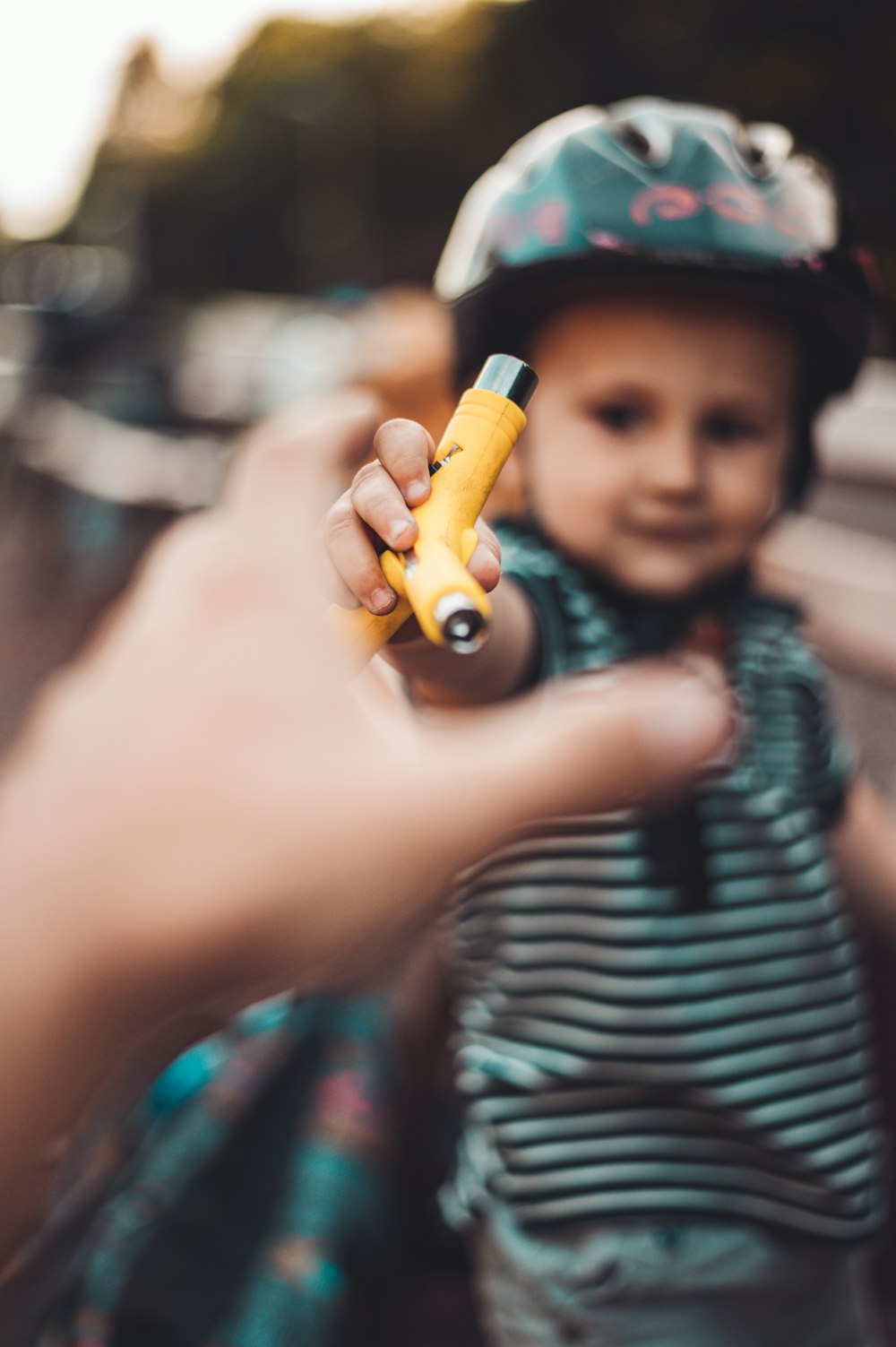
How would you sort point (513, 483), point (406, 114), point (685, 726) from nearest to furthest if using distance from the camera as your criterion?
point (685, 726) < point (513, 483) < point (406, 114)

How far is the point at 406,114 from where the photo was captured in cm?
5291

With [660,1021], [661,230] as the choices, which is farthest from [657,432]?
[660,1021]

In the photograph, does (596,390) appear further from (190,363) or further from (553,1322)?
(190,363)

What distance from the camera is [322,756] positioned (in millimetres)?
563

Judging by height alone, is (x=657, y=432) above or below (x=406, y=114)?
above

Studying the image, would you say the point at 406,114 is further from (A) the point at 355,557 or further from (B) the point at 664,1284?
(A) the point at 355,557

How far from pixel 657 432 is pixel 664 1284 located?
130 centimetres

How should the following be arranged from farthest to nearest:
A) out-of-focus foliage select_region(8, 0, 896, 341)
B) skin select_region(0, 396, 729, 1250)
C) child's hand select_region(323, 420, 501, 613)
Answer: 1. out-of-focus foliage select_region(8, 0, 896, 341)
2. child's hand select_region(323, 420, 501, 613)
3. skin select_region(0, 396, 729, 1250)

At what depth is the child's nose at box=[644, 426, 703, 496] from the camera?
165cm

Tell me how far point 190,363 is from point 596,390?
28015mm

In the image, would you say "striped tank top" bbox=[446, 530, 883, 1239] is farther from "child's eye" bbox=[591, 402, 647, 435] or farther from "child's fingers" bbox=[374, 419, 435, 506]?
"child's fingers" bbox=[374, 419, 435, 506]

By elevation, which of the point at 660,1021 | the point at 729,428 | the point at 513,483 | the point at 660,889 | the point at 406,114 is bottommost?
the point at 406,114

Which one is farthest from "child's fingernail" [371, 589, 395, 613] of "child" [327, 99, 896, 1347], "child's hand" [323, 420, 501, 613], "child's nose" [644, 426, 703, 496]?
"child's nose" [644, 426, 703, 496]

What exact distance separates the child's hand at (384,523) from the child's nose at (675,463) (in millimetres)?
889
